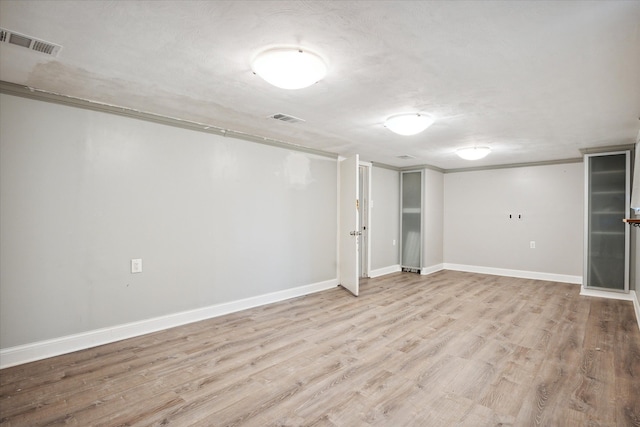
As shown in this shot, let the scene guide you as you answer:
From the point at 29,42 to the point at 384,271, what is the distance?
606 centimetres

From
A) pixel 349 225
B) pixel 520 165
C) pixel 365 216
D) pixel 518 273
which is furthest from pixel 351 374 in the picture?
pixel 520 165

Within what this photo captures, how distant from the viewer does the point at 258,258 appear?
441cm

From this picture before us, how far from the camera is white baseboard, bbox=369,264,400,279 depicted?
21.0 ft

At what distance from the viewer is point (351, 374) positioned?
8.44ft

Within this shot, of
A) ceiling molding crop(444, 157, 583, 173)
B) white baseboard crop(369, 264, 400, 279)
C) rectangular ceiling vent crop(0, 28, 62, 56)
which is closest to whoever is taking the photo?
rectangular ceiling vent crop(0, 28, 62, 56)

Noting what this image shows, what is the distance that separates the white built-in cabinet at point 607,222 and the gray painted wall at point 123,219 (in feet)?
15.2

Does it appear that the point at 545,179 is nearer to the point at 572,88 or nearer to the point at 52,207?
the point at 572,88

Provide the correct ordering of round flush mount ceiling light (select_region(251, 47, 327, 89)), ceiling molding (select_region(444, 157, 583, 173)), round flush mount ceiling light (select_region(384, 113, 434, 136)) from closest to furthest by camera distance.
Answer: round flush mount ceiling light (select_region(251, 47, 327, 89)) < round flush mount ceiling light (select_region(384, 113, 434, 136)) < ceiling molding (select_region(444, 157, 583, 173))

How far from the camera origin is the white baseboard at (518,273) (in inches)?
234

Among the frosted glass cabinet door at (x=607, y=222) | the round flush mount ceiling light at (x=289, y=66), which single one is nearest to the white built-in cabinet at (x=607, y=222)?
the frosted glass cabinet door at (x=607, y=222)

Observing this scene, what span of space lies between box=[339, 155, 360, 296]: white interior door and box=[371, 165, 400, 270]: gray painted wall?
1171 mm

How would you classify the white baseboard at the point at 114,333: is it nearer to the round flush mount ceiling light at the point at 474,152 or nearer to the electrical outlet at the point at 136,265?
the electrical outlet at the point at 136,265

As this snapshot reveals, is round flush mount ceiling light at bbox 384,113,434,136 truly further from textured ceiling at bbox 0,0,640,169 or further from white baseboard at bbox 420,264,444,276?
white baseboard at bbox 420,264,444,276

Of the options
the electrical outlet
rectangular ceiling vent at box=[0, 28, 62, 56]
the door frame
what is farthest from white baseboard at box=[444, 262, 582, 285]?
rectangular ceiling vent at box=[0, 28, 62, 56]
